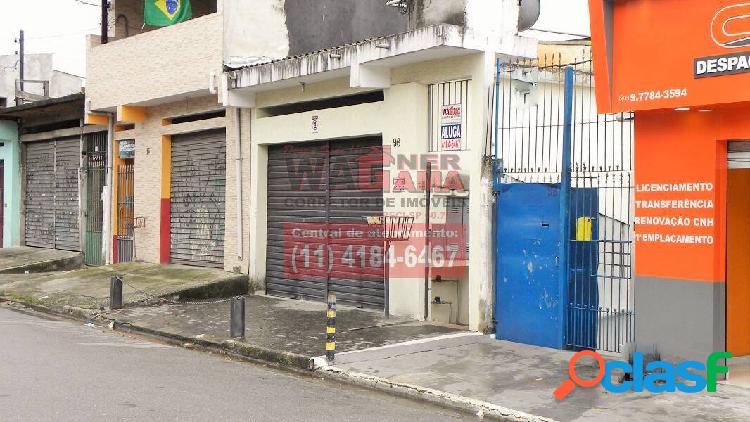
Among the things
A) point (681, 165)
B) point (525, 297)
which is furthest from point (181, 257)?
point (681, 165)

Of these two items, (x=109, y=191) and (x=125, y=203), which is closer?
(x=125, y=203)

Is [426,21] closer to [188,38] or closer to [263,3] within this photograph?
[263,3]

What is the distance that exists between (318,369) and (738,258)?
17.3ft

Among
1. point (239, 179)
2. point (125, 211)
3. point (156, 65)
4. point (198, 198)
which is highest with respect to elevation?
point (156, 65)

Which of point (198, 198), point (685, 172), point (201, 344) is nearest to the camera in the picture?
point (685, 172)

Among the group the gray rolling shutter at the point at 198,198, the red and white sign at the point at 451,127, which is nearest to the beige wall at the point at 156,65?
the gray rolling shutter at the point at 198,198

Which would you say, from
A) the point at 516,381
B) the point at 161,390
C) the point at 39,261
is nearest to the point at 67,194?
the point at 39,261

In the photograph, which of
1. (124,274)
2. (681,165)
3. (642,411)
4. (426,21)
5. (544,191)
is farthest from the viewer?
(124,274)

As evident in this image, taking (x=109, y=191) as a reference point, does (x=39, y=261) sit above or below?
below

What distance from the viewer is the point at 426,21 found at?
12.8m

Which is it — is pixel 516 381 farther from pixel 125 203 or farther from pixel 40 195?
pixel 40 195

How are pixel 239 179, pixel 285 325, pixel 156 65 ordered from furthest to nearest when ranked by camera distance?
pixel 156 65, pixel 239 179, pixel 285 325

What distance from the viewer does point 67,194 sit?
2311 centimetres

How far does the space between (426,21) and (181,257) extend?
30.4 feet
